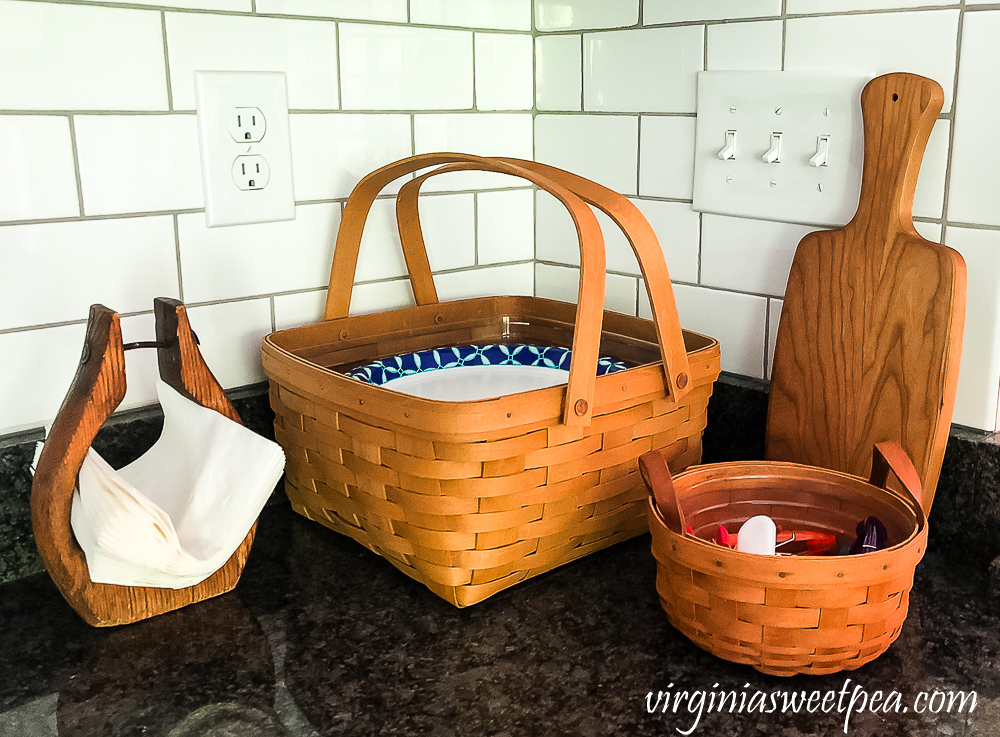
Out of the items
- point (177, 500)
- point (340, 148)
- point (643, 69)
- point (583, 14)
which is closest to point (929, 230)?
point (643, 69)

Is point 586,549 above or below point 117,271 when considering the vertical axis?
below

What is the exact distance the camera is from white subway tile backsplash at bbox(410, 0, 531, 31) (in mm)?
1084

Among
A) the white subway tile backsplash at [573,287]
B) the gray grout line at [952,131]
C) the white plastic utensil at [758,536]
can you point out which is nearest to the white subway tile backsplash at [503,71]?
the white subway tile backsplash at [573,287]

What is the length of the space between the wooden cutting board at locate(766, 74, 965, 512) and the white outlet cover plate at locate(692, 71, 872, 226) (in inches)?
1.4

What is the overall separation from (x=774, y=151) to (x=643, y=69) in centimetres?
21

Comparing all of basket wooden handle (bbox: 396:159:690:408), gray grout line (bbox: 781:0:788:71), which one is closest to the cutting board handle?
gray grout line (bbox: 781:0:788:71)

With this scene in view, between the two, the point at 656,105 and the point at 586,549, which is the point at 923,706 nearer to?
the point at 586,549

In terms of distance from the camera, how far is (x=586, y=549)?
87 cm

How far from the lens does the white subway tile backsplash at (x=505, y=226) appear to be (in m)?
1.20

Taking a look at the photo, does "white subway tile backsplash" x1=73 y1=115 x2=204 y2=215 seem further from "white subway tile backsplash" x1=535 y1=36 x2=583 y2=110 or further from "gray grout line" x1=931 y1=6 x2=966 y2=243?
"gray grout line" x1=931 y1=6 x2=966 y2=243

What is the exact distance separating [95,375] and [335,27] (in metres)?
0.48

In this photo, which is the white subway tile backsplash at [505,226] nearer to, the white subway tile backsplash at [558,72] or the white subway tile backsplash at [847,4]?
the white subway tile backsplash at [558,72]

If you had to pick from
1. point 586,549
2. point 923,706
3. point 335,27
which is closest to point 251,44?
point 335,27

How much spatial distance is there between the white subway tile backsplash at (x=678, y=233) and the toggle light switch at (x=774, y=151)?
0.12m
